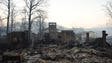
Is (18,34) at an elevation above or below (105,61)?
above

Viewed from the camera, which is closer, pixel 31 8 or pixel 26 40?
pixel 26 40

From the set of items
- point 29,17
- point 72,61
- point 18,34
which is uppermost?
point 29,17

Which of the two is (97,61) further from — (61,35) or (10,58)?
(61,35)

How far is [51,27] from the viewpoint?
45.2 metres

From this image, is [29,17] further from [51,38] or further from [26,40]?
[26,40]

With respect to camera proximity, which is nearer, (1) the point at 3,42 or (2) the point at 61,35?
(1) the point at 3,42

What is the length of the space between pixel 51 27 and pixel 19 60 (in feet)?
92.2

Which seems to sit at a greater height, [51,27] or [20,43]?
[51,27]

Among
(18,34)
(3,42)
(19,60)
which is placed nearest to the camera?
(19,60)

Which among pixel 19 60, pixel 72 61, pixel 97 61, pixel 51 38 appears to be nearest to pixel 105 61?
pixel 97 61

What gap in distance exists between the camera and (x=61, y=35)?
4438cm

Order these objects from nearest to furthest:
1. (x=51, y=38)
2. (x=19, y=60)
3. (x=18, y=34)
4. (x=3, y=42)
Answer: (x=19, y=60)
(x=3, y=42)
(x=18, y=34)
(x=51, y=38)

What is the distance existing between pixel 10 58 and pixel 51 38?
26088 mm

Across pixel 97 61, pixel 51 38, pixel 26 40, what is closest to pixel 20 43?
pixel 26 40
